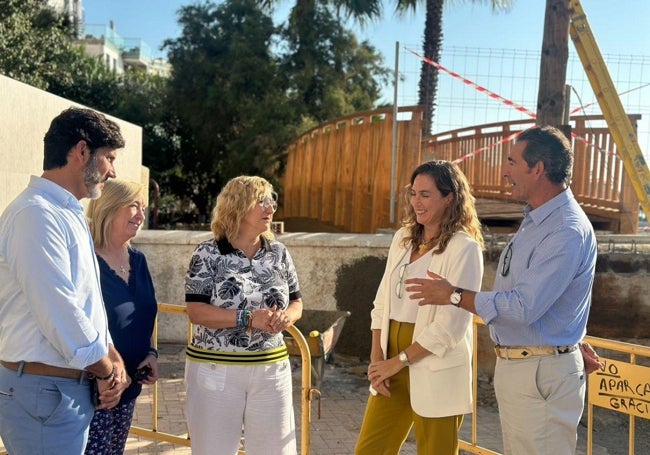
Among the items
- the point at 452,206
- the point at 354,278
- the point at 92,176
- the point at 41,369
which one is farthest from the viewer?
the point at 354,278

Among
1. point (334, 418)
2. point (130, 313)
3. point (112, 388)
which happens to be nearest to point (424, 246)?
point (130, 313)

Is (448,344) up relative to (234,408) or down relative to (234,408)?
up

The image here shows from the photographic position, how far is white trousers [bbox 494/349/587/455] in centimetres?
264

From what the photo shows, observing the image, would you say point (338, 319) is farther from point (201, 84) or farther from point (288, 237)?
point (201, 84)

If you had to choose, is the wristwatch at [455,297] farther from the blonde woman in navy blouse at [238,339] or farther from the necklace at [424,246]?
the blonde woman in navy blouse at [238,339]

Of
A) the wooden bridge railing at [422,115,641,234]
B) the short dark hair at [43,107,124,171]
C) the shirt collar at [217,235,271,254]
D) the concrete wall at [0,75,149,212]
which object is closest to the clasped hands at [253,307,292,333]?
the shirt collar at [217,235,271,254]

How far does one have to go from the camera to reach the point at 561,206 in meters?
2.67

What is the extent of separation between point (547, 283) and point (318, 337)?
10.8ft

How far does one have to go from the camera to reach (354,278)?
732cm

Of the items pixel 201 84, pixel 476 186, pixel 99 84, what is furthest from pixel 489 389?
pixel 99 84

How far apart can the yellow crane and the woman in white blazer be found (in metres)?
→ 7.17

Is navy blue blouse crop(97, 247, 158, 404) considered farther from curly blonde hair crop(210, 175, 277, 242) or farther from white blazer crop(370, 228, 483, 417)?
white blazer crop(370, 228, 483, 417)

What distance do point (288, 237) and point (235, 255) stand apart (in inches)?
167

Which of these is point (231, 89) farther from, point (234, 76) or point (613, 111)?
point (613, 111)
